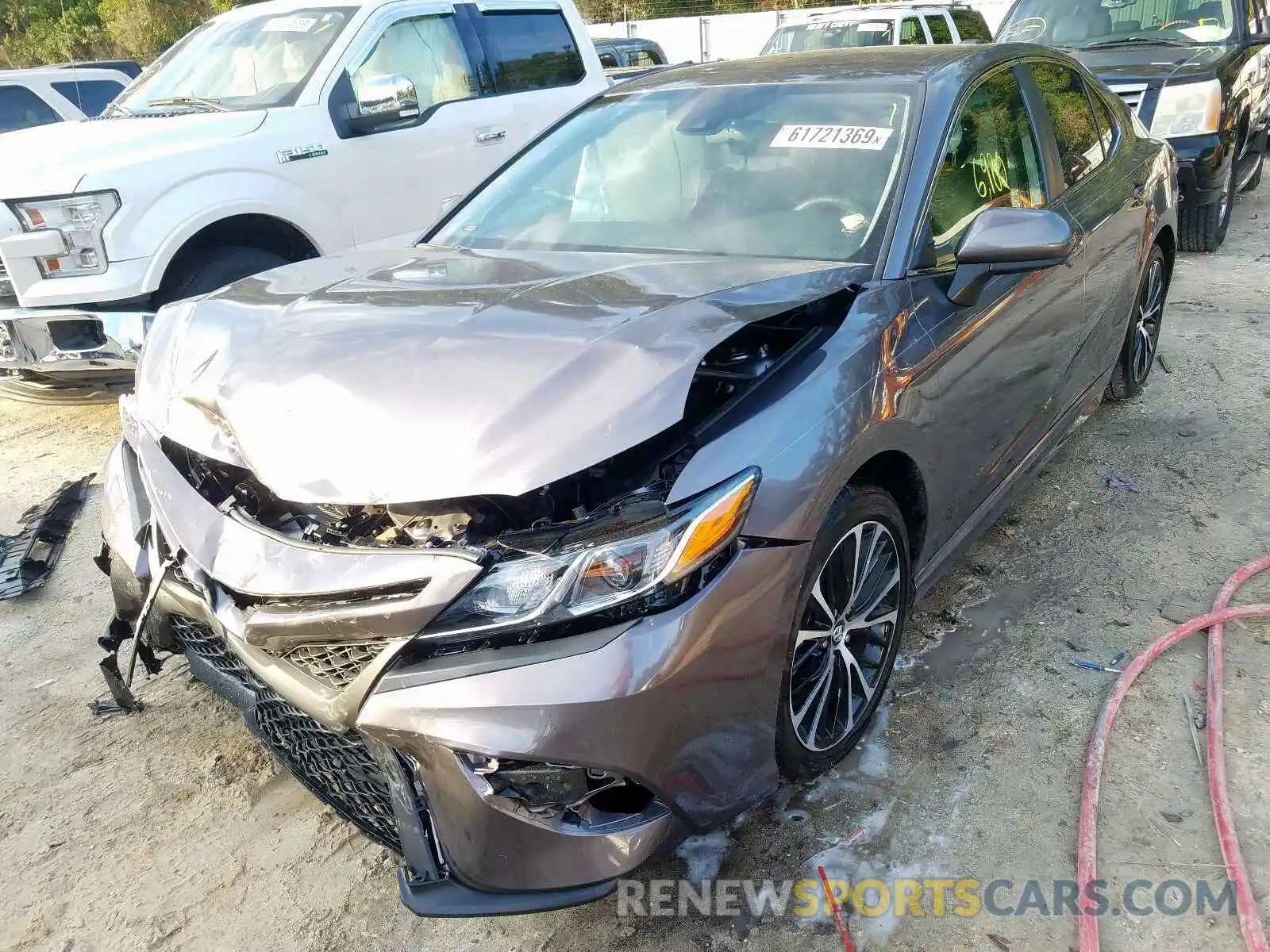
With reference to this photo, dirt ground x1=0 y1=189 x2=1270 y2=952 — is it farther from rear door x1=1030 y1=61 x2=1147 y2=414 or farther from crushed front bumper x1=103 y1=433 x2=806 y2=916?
rear door x1=1030 y1=61 x2=1147 y2=414

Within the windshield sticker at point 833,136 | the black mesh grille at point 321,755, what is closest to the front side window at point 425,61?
the windshield sticker at point 833,136

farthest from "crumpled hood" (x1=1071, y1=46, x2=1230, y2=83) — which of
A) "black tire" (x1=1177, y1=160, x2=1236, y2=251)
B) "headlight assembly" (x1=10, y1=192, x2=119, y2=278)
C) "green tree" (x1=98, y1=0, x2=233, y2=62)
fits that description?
"green tree" (x1=98, y1=0, x2=233, y2=62)

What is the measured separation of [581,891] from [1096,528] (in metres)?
2.75

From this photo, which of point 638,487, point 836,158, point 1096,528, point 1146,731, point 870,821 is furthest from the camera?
point 1096,528

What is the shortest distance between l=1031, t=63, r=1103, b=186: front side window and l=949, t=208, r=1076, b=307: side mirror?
3.57 feet

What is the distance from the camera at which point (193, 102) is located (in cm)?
539

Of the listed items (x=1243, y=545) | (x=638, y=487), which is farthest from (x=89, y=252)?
(x=1243, y=545)

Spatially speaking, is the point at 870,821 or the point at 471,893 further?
the point at 870,821

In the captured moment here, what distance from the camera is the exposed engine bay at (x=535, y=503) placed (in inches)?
75.9

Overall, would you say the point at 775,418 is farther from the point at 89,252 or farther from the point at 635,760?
the point at 89,252

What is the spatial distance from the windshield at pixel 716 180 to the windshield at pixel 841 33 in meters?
8.46

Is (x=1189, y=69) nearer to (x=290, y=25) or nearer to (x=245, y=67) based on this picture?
(x=290, y=25)

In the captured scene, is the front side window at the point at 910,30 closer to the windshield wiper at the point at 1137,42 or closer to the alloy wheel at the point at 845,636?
the windshield wiper at the point at 1137,42

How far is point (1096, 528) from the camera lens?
12.3 feet
